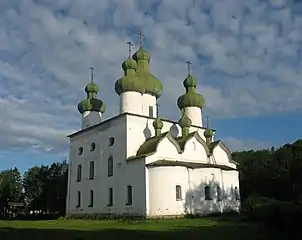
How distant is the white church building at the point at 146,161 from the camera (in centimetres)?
3550

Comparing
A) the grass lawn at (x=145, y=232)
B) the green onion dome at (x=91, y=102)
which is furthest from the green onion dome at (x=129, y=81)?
the grass lawn at (x=145, y=232)

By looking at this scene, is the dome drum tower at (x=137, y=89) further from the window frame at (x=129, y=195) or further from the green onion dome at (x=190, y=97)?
the window frame at (x=129, y=195)

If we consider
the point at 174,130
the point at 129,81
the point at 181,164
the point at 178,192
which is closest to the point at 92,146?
the point at 129,81

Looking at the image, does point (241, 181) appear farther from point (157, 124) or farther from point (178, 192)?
point (178, 192)

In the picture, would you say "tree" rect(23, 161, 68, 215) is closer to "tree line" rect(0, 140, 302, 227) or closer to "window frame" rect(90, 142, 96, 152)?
"tree line" rect(0, 140, 302, 227)

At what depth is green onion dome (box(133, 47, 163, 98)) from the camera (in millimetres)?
42844

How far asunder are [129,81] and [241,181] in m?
21.2

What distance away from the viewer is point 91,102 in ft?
161

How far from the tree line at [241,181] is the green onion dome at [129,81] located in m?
15.6

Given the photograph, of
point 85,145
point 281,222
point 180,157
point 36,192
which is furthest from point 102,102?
point 281,222

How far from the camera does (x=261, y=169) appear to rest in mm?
52562

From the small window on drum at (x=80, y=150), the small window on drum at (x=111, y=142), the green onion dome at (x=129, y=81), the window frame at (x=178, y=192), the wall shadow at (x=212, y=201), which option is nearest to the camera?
the window frame at (x=178, y=192)

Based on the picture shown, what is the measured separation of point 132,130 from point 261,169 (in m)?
21.1

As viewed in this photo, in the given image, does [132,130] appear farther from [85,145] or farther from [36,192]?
[36,192]
